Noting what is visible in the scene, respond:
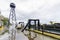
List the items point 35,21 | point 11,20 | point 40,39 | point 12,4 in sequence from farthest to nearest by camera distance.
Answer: point 11,20 < point 12,4 < point 35,21 < point 40,39

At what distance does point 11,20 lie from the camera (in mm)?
31359

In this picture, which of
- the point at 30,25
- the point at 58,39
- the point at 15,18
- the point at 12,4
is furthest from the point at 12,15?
the point at 58,39

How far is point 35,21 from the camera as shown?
471 inches

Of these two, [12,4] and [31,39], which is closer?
[31,39]

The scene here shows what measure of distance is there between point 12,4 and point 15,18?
8.35 metres

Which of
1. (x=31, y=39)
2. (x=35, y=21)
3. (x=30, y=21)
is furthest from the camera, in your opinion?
(x=30, y=21)

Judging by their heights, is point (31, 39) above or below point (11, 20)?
below

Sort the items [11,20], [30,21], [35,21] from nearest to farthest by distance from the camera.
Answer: [35,21], [30,21], [11,20]

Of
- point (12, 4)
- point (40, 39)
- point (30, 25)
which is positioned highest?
point (12, 4)

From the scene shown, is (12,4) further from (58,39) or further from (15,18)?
(58,39)

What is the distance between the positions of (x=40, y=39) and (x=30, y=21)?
651 cm

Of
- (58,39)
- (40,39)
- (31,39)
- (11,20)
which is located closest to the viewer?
(58,39)

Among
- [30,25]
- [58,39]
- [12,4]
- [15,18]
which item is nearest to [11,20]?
[15,18]

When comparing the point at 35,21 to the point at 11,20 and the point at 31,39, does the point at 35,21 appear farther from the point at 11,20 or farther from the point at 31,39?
the point at 11,20
